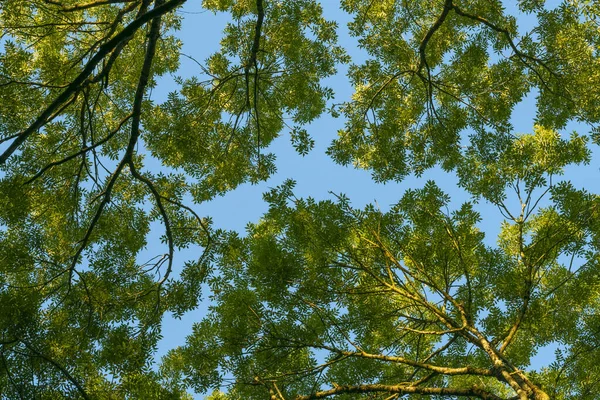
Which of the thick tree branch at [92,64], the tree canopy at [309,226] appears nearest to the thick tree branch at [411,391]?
the tree canopy at [309,226]

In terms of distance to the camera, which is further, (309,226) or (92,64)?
(309,226)

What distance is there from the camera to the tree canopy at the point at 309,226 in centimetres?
566

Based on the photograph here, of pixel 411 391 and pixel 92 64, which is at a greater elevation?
pixel 92 64

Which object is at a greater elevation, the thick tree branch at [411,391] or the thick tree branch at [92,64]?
the thick tree branch at [92,64]

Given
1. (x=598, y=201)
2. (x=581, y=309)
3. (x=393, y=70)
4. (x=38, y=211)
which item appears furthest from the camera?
(x=393, y=70)

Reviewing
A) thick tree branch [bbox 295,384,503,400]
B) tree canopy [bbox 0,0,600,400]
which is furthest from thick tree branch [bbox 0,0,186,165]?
thick tree branch [bbox 295,384,503,400]

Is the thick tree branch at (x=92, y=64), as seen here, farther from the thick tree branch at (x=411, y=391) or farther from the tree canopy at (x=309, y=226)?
the thick tree branch at (x=411, y=391)

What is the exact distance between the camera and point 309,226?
6371 mm

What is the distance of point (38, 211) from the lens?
23.5 ft

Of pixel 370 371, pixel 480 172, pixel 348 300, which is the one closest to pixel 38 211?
pixel 348 300

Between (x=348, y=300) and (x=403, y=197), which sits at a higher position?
(x=403, y=197)

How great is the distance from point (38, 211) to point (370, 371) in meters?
4.73

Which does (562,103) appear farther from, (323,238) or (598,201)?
(323,238)

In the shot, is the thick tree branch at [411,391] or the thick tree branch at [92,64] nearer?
the thick tree branch at [92,64]
